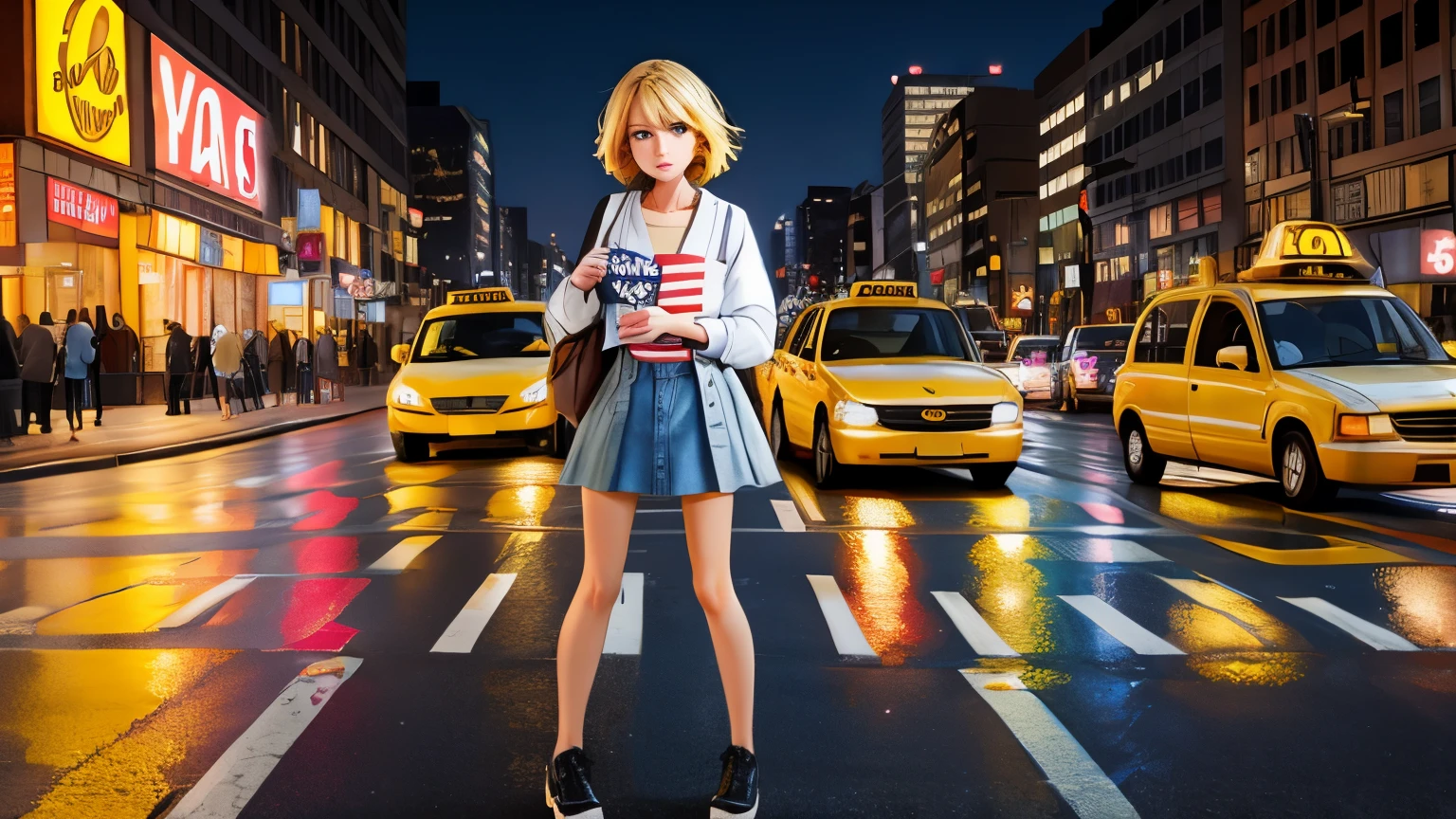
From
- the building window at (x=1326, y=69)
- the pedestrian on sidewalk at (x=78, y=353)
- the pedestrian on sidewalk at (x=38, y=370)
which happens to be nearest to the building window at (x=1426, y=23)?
the building window at (x=1326, y=69)

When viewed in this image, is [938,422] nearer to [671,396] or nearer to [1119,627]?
[1119,627]

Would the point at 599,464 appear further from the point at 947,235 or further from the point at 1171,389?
the point at 947,235

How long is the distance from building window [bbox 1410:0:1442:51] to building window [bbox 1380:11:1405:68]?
77 cm

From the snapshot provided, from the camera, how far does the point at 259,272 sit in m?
42.0

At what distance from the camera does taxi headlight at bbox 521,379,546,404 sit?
1505cm

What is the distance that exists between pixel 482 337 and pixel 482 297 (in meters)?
0.79

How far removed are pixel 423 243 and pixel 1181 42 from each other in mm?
120426

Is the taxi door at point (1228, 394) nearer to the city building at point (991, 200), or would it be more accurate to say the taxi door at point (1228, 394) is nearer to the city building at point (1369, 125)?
the city building at point (1369, 125)

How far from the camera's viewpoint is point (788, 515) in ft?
34.9

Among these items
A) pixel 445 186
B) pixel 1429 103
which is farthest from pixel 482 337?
pixel 445 186

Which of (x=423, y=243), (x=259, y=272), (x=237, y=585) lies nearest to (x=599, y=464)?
(x=237, y=585)

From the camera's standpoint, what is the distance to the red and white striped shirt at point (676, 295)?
12.1 feet

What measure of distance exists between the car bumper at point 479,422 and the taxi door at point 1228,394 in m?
6.72

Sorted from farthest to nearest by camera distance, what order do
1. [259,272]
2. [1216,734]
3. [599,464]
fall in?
1. [259,272]
2. [1216,734]
3. [599,464]
